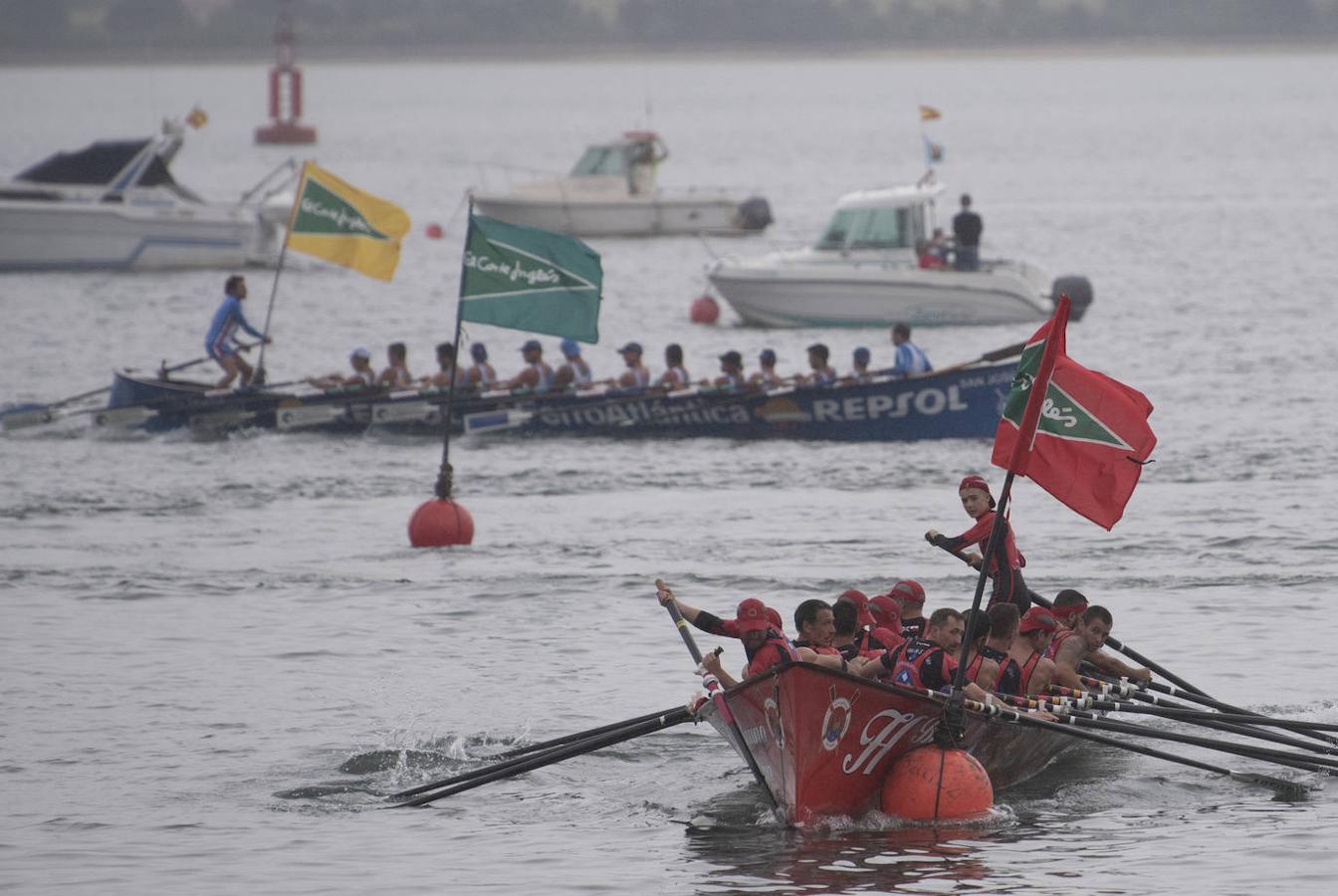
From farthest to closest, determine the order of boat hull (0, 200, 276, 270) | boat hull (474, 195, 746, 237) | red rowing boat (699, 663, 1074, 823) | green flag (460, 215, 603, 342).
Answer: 1. boat hull (474, 195, 746, 237)
2. boat hull (0, 200, 276, 270)
3. green flag (460, 215, 603, 342)
4. red rowing boat (699, 663, 1074, 823)

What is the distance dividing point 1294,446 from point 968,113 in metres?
146

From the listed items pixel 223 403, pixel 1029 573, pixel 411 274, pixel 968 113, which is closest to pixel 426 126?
pixel 968 113

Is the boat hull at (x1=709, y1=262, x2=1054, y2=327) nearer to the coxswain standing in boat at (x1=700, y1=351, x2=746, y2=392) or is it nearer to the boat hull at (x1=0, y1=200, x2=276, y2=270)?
the coxswain standing in boat at (x1=700, y1=351, x2=746, y2=392)

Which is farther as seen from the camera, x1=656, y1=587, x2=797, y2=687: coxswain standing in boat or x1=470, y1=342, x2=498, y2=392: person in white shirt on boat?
x1=470, y1=342, x2=498, y2=392: person in white shirt on boat

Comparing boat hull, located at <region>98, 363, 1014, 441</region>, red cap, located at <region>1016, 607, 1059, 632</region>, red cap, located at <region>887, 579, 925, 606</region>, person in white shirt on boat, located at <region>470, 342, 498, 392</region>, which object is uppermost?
person in white shirt on boat, located at <region>470, 342, 498, 392</region>

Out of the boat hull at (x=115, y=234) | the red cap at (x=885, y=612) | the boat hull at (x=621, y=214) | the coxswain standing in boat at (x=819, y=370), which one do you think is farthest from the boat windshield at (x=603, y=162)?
the red cap at (x=885, y=612)

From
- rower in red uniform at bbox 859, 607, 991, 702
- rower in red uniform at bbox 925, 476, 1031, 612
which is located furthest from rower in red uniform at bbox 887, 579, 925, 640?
rower in red uniform at bbox 859, 607, 991, 702

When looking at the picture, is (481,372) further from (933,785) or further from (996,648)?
(933,785)

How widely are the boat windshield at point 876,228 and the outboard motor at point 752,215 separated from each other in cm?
2097

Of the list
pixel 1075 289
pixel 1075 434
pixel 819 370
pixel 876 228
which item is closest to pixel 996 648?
pixel 1075 434

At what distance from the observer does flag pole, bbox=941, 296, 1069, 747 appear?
14.4 metres

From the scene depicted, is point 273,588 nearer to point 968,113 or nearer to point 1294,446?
point 1294,446

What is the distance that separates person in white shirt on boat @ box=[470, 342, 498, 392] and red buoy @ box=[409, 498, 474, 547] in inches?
269

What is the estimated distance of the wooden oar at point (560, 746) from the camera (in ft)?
49.5
